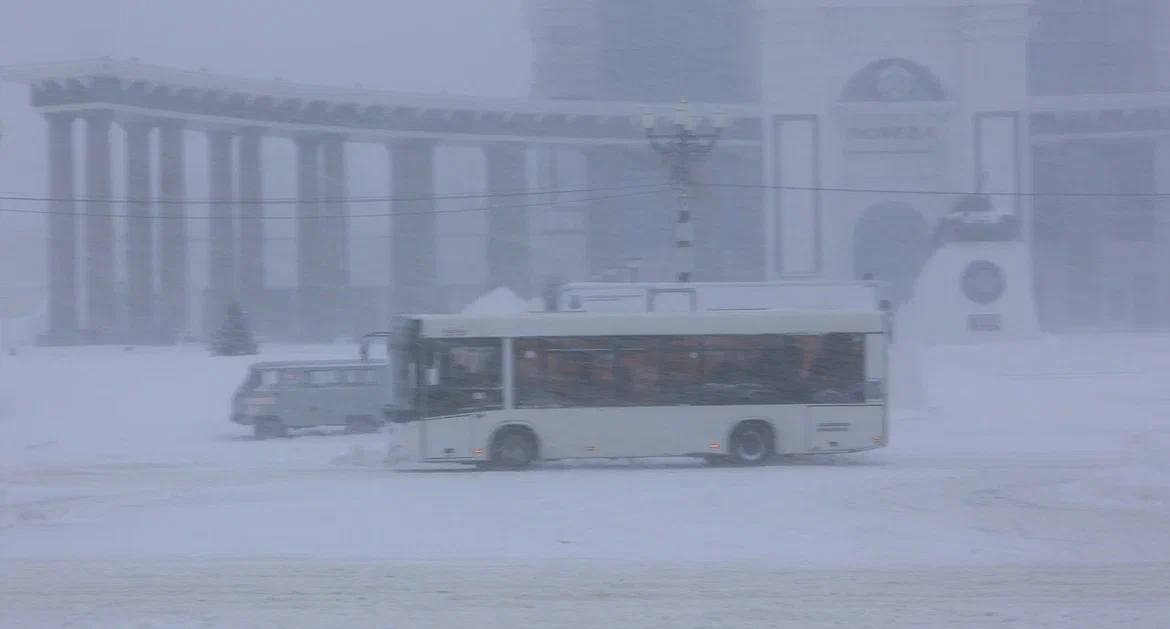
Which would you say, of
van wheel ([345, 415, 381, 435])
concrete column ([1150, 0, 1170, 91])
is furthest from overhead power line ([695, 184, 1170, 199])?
van wheel ([345, 415, 381, 435])

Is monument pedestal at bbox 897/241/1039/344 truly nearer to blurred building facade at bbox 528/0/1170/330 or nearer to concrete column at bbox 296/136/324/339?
blurred building facade at bbox 528/0/1170/330

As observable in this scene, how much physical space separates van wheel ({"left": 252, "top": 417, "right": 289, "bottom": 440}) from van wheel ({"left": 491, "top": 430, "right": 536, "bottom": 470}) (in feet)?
26.8

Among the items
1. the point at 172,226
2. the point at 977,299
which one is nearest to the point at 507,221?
the point at 172,226

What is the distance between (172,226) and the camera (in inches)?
1917

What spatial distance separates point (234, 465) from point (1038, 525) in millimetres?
Answer: 11912

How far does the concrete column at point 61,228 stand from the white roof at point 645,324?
33120 millimetres

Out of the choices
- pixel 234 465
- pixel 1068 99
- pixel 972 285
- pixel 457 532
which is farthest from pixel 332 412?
pixel 1068 99

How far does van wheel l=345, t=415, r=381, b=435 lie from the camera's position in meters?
24.8

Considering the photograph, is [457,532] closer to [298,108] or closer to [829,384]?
[829,384]

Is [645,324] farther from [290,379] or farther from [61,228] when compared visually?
[61,228]

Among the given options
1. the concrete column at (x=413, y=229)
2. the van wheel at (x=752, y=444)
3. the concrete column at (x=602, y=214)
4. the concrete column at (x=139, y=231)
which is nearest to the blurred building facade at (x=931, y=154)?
the concrete column at (x=602, y=214)

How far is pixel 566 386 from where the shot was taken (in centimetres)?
1759

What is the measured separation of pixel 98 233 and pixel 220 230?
4.98 meters

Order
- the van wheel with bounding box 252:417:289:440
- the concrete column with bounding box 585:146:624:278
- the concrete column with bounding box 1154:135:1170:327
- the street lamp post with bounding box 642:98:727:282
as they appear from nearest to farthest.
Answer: the van wheel with bounding box 252:417:289:440 < the street lamp post with bounding box 642:98:727:282 < the concrete column with bounding box 1154:135:1170:327 < the concrete column with bounding box 585:146:624:278
